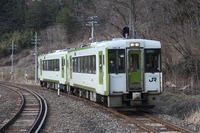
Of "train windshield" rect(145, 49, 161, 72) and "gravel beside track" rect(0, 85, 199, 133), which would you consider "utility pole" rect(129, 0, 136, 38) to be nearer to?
"gravel beside track" rect(0, 85, 199, 133)

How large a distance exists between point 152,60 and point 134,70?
85cm

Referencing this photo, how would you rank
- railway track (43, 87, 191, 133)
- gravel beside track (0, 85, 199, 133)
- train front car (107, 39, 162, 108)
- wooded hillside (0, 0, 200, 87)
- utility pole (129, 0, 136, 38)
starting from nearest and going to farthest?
railway track (43, 87, 191, 133) < gravel beside track (0, 85, 199, 133) < train front car (107, 39, 162, 108) < wooded hillside (0, 0, 200, 87) < utility pole (129, 0, 136, 38)

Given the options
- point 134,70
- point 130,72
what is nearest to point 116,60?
point 130,72

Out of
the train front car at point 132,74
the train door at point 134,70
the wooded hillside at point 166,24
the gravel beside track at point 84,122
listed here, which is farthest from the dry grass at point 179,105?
the wooded hillside at point 166,24

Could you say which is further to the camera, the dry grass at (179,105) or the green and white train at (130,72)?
the green and white train at (130,72)

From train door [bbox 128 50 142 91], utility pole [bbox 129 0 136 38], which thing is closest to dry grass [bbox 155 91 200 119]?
train door [bbox 128 50 142 91]

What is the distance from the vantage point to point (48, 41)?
95.7m

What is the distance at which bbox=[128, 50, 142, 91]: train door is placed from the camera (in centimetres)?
1619

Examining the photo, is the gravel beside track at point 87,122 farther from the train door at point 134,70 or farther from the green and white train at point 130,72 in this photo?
the train door at point 134,70

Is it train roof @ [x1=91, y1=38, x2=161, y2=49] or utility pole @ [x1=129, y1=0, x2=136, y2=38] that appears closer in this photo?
train roof @ [x1=91, y1=38, x2=161, y2=49]

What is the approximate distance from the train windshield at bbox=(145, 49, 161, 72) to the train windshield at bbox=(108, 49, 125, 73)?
3.13 feet

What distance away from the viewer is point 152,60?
54.2 ft

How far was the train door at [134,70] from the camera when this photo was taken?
1619 centimetres

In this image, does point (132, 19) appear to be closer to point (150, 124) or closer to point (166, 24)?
point (166, 24)
